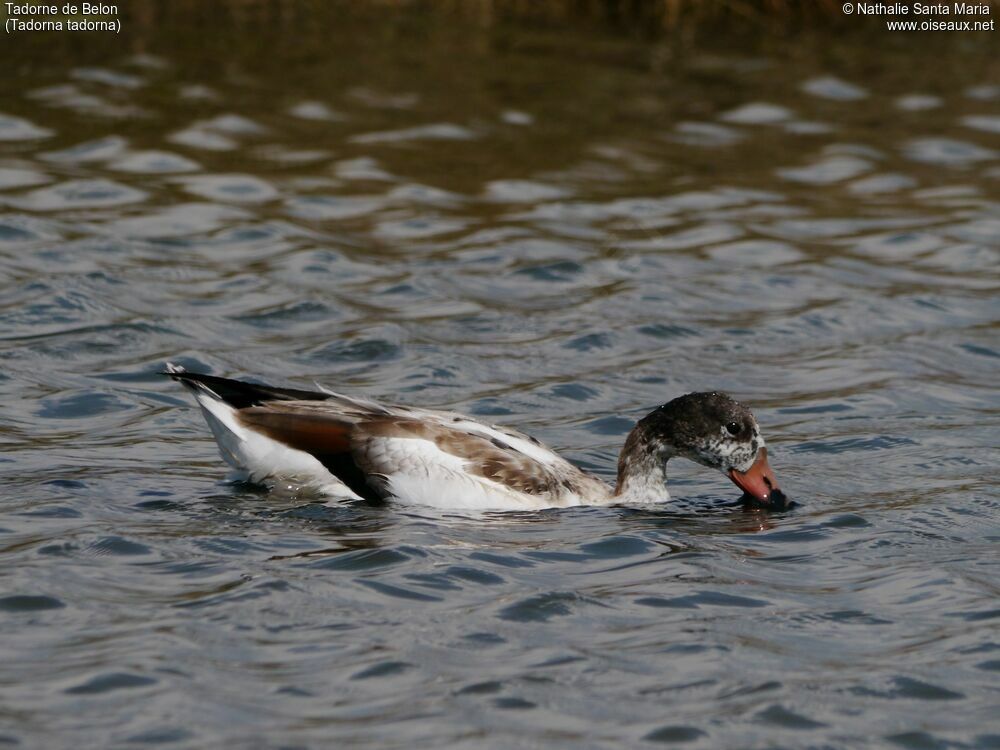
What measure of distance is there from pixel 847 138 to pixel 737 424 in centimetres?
1020

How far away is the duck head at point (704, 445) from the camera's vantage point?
1013 cm

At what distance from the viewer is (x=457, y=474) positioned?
31.8 feet

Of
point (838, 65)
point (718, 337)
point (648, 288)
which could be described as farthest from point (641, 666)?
point (838, 65)

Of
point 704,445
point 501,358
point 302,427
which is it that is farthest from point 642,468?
point 501,358

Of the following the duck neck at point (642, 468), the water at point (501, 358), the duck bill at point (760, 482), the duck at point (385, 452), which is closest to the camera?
the water at point (501, 358)

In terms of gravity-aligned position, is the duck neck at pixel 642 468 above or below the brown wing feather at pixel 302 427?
below

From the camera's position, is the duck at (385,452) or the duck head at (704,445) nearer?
the duck at (385,452)

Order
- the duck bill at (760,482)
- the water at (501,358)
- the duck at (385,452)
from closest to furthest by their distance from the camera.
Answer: the water at (501,358), the duck at (385,452), the duck bill at (760,482)

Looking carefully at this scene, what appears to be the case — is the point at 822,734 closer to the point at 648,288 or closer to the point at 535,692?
the point at 535,692

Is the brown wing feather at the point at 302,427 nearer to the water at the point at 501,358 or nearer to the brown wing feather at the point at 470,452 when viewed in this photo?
the brown wing feather at the point at 470,452

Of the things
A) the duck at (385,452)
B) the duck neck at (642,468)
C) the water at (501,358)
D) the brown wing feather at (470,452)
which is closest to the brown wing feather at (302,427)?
the duck at (385,452)

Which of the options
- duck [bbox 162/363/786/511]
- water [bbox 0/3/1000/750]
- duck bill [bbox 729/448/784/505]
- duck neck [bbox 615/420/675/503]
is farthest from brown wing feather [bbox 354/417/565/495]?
duck bill [bbox 729/448/784/505]

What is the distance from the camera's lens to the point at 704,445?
33.6ft

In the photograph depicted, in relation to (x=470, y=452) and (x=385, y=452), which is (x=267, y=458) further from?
(x=470, y=452)
